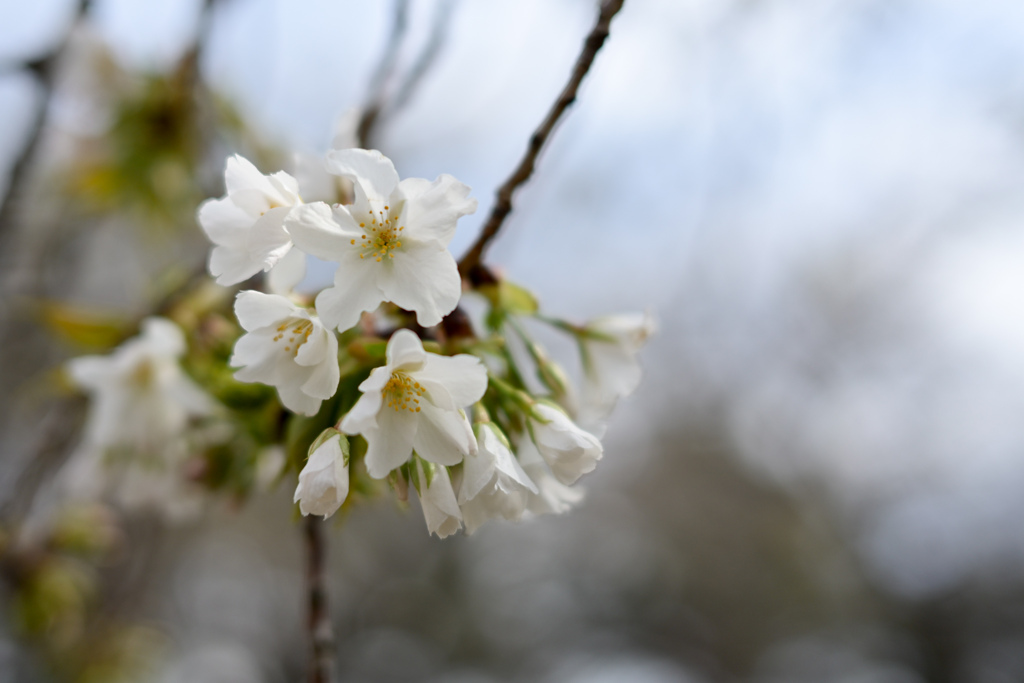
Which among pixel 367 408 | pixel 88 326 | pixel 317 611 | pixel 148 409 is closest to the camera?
pixel 367 408

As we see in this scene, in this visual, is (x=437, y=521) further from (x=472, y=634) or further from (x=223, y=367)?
(x=472, y=634)

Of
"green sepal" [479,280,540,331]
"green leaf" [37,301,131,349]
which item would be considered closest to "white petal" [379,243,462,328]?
"green sepal" [479,280,540,331]

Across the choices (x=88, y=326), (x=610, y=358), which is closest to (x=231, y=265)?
(x=610, y=358)

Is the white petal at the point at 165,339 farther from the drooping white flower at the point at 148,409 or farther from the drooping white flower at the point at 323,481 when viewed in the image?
the drooping white flower at the point at 323,481

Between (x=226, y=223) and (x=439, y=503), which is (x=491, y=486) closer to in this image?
(x=439, y=503)

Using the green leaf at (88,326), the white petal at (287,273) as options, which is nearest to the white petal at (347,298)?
the white petal at (287,273)
